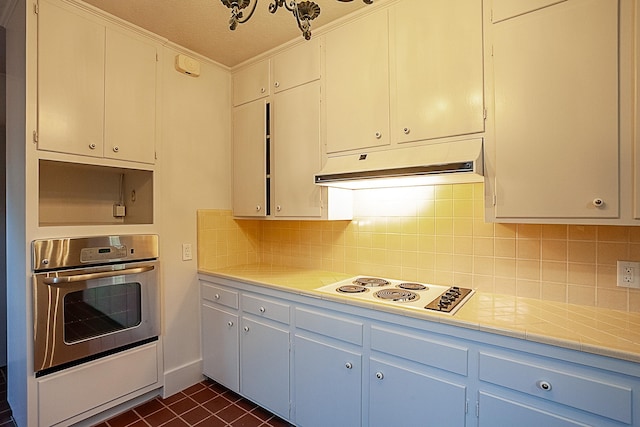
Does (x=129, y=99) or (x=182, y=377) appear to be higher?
(x=129, y=99)

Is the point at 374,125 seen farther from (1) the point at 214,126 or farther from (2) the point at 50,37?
(2) the point at 50,37

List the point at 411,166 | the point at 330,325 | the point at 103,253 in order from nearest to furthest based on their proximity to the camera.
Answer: the point at 411,166
the point at 330,325
the point at 103,253

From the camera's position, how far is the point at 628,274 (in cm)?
147

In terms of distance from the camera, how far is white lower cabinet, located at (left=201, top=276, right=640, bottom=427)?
1.13 metres

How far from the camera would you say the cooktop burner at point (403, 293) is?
153 centimetres

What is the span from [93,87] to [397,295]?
2173mm

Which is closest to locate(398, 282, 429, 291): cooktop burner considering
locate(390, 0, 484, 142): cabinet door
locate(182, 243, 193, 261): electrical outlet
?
locate(390, 0, 484, 142): cabinet door

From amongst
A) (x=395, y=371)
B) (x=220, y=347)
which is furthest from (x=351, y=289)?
(x=220, y=347)

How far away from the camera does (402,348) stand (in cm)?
150

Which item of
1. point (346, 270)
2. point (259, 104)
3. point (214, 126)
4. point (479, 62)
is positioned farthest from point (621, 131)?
point (214, 126)

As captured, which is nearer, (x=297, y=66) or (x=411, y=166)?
(x=411, y=166)

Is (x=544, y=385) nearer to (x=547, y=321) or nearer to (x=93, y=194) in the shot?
(x=547, y=321)

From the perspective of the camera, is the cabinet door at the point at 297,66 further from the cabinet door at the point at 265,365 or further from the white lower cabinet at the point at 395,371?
the cabinet door at the point at 265,365

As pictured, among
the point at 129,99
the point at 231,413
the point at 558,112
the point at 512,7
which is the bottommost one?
the point at 231,413
